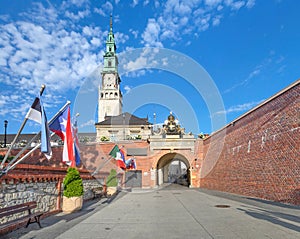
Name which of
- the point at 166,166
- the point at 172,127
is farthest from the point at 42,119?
the point at 166,166

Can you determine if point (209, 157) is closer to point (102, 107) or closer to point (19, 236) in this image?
point (19, 236)

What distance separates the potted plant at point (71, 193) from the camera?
37.5 ft

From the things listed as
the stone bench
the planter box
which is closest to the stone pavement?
the stone bench

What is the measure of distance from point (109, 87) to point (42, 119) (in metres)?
66.7

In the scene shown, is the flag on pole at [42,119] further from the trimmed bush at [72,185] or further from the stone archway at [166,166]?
the stone archway at [166,166]

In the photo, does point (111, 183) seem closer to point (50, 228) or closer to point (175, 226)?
point (50, 228)

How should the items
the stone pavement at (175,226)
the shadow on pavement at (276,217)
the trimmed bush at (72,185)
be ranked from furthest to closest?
the trimmed bush at (72,185) → the shadow on pavement at (276,217) → the stone pavement at (175,226)

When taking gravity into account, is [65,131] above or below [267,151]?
above

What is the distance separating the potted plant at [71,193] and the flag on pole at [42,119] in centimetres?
499

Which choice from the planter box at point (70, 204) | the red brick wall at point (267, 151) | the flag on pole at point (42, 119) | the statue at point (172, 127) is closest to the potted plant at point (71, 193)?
the planter box at point (70, 204)

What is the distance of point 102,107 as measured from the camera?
71.6 metres

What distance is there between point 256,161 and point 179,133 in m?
16.6

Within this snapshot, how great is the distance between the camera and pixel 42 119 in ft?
Answer: 23.1

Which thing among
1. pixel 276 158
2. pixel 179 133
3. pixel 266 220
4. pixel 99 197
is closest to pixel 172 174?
pixel 179 133
